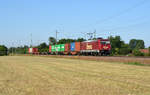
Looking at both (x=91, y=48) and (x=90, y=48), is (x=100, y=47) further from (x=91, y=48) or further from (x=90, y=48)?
(x=90, y=48)

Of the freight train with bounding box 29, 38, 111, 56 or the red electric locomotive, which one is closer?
the red electric locomotive

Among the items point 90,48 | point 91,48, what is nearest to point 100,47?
point 91,48

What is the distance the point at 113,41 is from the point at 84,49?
56.6 metres

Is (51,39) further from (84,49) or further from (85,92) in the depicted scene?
(85,92)

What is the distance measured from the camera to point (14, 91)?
780 cm

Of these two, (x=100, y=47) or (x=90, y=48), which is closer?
(x=100, y=47)

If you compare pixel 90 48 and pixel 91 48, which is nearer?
pixel 91 48

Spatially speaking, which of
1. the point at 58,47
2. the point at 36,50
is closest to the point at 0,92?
the point at 58,47

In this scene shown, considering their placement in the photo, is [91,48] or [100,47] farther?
[91,48]

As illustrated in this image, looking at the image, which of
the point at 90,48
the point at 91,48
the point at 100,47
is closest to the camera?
the point at 100,47

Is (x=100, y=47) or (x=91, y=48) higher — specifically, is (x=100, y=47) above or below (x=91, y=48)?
above

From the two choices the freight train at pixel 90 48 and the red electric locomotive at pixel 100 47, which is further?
the freight train at pixel 90 48

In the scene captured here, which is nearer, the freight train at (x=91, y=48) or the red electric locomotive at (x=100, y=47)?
the red electric locomotive at (x=100, y=47)

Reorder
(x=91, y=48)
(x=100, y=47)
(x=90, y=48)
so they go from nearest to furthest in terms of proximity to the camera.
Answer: (x=100, y=47), (x=91, y=48), (x=90, y=48)
